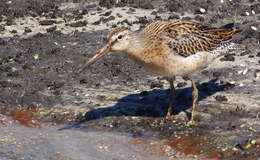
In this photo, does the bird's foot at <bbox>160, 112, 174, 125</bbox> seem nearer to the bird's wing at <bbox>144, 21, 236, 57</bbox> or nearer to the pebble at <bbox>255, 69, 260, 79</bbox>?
the bird's wing at <bbox>144, 21, 236, 57</bbox>

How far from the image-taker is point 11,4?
681 inches

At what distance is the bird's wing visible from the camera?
11359mm

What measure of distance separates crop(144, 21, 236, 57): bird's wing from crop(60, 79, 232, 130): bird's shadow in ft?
3.71

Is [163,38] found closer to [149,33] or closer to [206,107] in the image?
[149,33]

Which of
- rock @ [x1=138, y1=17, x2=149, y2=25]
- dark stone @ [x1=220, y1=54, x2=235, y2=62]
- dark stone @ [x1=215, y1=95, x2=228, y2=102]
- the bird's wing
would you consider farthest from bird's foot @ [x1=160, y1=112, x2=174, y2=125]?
rock @ [x1=138, y1=17, x2=149, y2=25]

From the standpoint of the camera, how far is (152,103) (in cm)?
1245

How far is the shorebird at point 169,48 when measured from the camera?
11172 millimetres

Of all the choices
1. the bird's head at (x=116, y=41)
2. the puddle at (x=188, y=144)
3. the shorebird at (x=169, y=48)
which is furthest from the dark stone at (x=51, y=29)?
the puddle at (x=188, y=144)

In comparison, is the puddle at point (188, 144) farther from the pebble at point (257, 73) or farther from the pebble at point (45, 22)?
the pebble at point (45, 22)

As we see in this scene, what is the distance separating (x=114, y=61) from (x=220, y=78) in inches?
87.7

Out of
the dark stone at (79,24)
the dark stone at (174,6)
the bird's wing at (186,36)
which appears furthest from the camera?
the dark stone at (174,6)

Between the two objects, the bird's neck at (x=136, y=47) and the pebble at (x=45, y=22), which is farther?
the pebble at (x=45, y=22)

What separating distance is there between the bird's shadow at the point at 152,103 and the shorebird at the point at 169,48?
41 centimetres

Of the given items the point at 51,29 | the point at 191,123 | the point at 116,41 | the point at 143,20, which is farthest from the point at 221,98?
the point at 51,29
